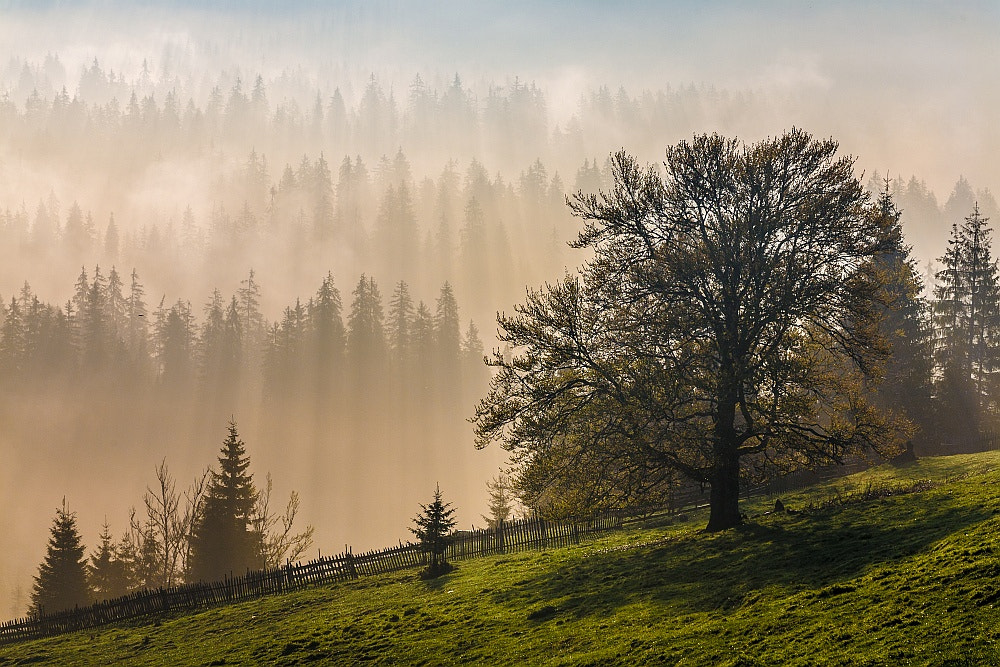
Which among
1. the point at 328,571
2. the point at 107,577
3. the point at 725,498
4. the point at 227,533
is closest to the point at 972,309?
the point at 725,498

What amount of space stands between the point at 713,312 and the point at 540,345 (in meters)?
6.75

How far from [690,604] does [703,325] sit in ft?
37.9

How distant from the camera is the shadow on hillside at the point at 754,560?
20.9 metres

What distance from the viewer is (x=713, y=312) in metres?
29.8

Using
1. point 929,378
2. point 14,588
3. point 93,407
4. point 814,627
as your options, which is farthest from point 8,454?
point 814,627

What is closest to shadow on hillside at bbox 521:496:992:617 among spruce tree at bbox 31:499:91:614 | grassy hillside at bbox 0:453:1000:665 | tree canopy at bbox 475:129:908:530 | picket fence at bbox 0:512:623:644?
grassy hillside at bbox 0:453:1000:665

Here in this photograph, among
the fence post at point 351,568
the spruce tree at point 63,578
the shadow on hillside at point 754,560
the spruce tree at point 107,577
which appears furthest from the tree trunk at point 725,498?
the spruce tree at point 107,577

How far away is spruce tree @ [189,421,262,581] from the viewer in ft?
192

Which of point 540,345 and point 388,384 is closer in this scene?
point 540,345

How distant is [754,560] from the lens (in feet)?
77.8

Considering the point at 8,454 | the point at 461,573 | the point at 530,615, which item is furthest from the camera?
the point at 8,454

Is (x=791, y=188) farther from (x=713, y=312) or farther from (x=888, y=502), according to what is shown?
(x=888, y=502)

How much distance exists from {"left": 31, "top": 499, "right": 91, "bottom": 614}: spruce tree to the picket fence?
1821 cm

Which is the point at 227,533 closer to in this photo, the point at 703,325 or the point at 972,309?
the point at 703,325
